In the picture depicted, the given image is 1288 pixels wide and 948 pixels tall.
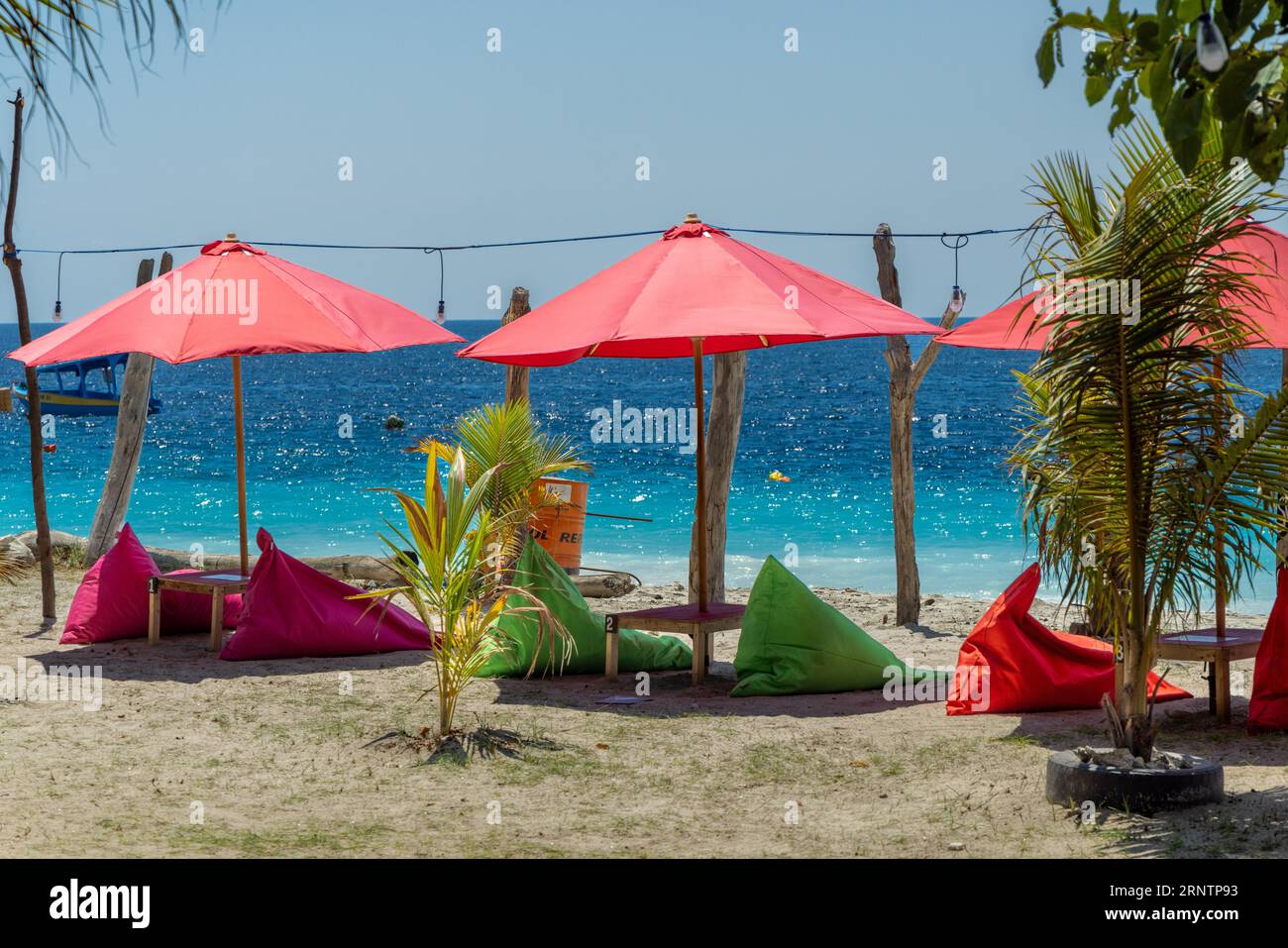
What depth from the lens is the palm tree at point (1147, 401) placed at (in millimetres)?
4840

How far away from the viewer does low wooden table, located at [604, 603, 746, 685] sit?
23.8ft

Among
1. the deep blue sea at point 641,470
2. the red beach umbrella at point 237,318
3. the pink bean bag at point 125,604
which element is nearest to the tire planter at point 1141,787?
the deep blue sea at point 641,470

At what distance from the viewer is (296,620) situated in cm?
804

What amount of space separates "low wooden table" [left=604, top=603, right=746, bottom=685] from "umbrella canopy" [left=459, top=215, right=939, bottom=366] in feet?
4.59

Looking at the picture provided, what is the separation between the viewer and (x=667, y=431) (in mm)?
44250

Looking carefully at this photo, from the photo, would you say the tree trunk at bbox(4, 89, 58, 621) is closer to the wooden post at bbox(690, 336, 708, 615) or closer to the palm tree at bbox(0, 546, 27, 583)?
the palm tree at bbox(0, 546, 27, 583)

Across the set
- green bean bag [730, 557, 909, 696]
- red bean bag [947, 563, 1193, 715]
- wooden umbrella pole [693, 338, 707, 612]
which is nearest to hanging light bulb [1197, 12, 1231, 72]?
red bean bag [947, 563, 1193, 715]

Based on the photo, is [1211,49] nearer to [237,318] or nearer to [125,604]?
[237,318]

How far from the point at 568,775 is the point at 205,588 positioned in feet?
11.2

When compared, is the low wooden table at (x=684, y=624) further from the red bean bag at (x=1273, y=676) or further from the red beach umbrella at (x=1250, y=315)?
A: the red bean bag at (x=1273, y=676)

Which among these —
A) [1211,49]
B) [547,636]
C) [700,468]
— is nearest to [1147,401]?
[1211,49]

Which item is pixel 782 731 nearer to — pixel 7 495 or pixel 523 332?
pixel 523 332

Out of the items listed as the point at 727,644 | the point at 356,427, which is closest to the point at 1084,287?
the point at 727,644

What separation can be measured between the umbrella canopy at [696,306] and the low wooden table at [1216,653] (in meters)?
1.83
